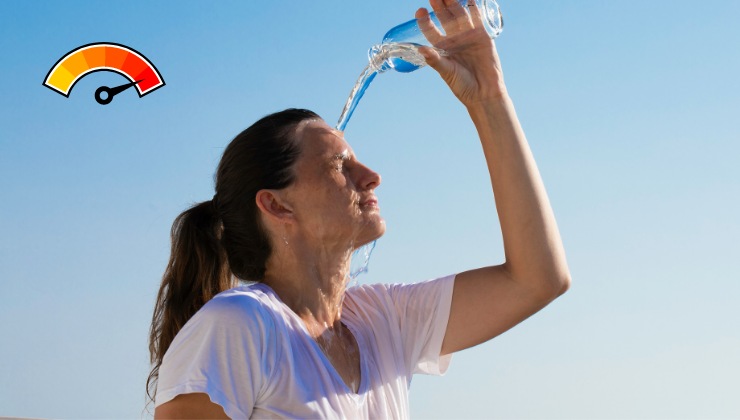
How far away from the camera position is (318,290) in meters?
2.54

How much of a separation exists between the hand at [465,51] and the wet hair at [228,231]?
1.45ft

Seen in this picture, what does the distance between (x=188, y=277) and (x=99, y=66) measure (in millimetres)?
2833

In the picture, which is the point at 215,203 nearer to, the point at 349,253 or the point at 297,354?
the point at 349,253

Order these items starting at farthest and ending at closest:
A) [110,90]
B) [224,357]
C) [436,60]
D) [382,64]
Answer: [110,90] → [382,64] → [436,60] → [224,357]

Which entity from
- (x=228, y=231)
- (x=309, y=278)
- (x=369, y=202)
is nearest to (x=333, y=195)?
(x=369, y=202)

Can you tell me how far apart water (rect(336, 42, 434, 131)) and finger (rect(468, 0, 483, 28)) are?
0.19 meters

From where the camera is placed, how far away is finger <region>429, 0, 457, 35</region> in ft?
8.86

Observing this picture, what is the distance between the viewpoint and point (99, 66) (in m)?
5.12

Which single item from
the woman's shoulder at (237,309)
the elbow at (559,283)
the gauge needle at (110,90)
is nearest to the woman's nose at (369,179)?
the woman's shoulder at (237,309)

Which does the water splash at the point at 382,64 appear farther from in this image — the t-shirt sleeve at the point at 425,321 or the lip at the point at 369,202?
the t-shirt sleeve at the point at 425,321

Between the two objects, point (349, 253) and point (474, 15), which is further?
point (474, 15)

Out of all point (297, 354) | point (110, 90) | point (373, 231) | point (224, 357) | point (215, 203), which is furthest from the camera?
point (110, 90)

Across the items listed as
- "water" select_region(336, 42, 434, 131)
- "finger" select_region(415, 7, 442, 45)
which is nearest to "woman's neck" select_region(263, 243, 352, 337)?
"water" select_region(336, 42, 434, 131)

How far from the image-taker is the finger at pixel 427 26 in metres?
2.70
